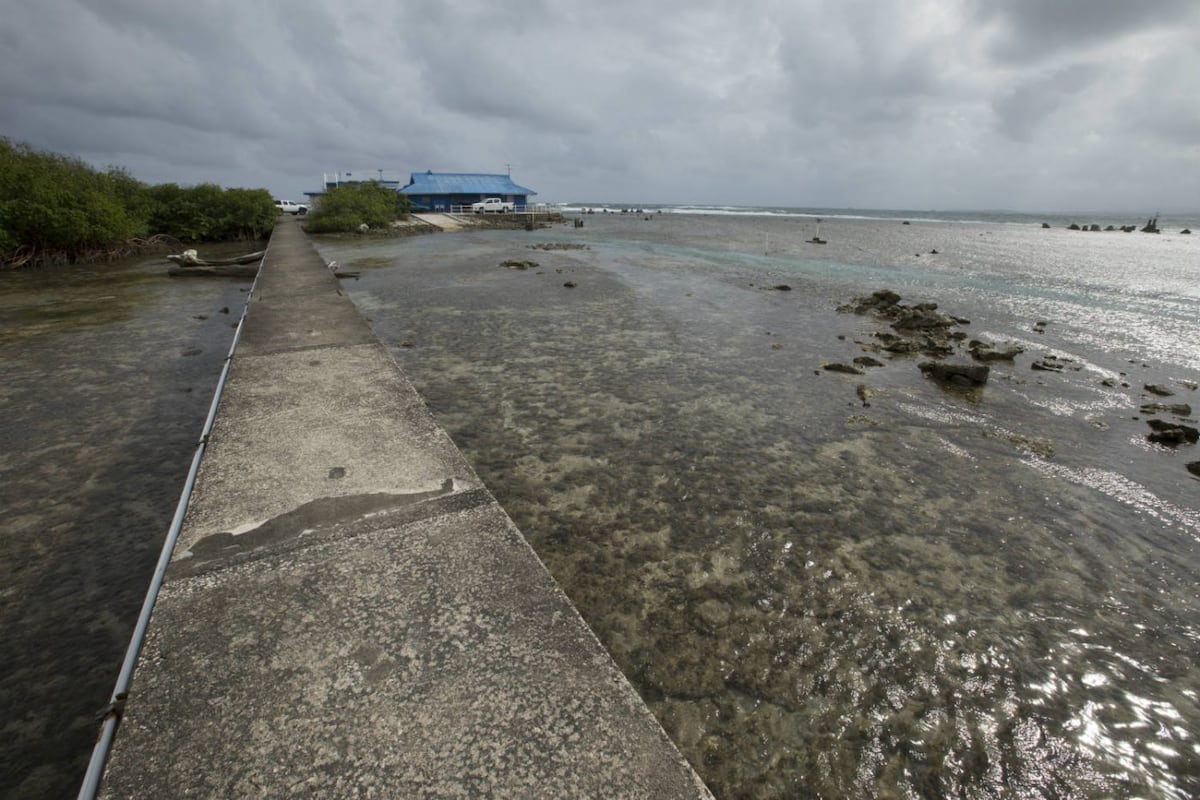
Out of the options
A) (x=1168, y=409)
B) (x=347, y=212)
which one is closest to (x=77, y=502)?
(x=1168, y=409)

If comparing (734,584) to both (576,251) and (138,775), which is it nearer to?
(138,775)

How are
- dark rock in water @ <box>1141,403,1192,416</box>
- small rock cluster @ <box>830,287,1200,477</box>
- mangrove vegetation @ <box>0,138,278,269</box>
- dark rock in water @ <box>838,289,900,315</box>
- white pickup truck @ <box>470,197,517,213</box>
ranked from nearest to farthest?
small rock cluster @ <box>830,287,1200,477</box> → dark rock in water @ <box>1141,403,1192,416</box> → dark rock in water @ <box>838,289,900,315</box> → mangrove vegetation @ <box>0,138,278,269</box> → white pickup truck @ <box>470,197,517,213</box>

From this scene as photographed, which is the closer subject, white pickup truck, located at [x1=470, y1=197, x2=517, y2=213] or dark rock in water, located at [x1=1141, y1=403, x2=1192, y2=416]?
dark rock in water, located at [x1=1141, y1=403, x2=1192, y2=416]

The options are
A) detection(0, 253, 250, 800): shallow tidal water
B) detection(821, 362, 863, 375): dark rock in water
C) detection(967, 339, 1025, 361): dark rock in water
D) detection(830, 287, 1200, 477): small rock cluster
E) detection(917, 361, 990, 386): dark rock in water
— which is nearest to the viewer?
detection(0, 253, 250, 800): shallow tidal water

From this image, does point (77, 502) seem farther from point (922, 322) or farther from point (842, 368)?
point (922, 322)

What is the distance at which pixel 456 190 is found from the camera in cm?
6694

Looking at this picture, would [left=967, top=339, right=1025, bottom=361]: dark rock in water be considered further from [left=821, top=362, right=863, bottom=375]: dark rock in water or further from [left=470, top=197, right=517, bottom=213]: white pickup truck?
[left=470, top=197, right=517, bottom=213]: white pickup truck

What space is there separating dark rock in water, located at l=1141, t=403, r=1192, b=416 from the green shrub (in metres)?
41.3

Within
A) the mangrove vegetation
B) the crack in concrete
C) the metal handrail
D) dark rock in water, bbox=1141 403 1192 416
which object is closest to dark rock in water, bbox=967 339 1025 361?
dark rock in water, bbox=1141 403 1192 416

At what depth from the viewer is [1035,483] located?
5.43 metres

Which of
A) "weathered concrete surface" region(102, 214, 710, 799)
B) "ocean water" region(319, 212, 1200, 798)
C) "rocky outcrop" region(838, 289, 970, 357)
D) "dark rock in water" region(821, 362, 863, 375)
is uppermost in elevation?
→ "weathered concrete surface" region(102, 214, 710, 799)

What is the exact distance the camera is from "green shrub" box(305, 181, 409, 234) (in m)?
37.3

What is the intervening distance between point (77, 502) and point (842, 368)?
10.1m

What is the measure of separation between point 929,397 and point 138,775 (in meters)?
9.18
